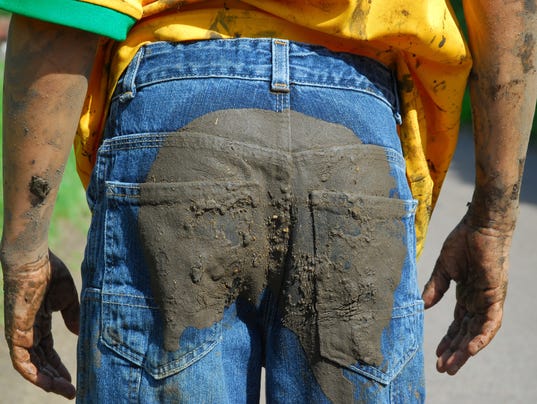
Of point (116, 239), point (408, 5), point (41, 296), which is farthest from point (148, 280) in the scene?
point (408, 5)

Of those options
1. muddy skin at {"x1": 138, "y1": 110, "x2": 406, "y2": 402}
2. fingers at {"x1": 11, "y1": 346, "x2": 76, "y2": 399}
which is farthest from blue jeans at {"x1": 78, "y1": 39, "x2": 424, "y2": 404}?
fingers at {"x1": 11, "y1": 346, "x2": 76, "y2": 399}

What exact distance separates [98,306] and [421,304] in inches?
25.7

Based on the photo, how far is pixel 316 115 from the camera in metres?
1.48

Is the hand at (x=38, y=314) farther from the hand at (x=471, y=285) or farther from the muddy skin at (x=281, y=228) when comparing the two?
the hand at (x=471, y=285)

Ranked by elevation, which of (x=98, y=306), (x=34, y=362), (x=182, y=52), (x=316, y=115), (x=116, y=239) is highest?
(x=182, y=52)

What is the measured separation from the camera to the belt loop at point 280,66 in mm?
1470

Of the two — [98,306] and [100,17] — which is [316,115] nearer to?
[100,17]

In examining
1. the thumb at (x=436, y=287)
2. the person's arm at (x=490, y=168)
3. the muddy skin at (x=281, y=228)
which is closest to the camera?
the muddy skin at (x=281, y=228)

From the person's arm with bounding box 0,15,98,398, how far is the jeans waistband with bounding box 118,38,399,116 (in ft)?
0.38

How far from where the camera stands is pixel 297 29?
1.56m

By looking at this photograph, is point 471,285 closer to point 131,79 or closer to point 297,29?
point 297,29

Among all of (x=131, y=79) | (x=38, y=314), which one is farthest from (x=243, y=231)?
(x=38, y=314)

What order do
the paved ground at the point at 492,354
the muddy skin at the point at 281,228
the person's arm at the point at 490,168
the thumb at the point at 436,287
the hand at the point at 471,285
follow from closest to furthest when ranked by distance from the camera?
the muddy skin at the point at 281,228 → the person's arm at the point at 490,168 → the hand at the point at 471,285 → the thumb at the point at 436,287 → the paved ground at the point at 492,354

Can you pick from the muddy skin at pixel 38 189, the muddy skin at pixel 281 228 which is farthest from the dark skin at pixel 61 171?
the muddy skin at pixel 281 228
